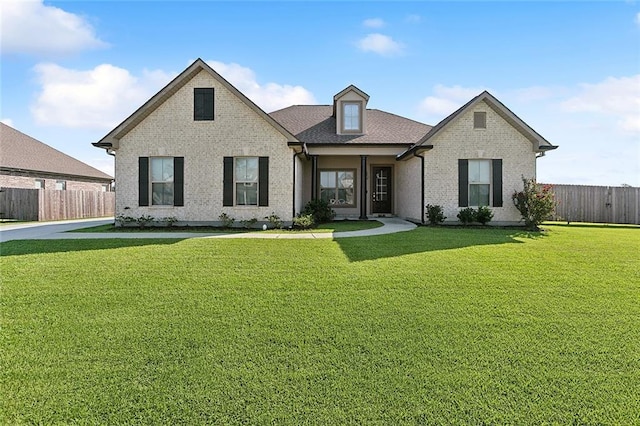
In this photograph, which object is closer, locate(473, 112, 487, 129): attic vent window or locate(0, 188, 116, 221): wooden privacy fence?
locate(473, 112, 487, 129): attic vent window

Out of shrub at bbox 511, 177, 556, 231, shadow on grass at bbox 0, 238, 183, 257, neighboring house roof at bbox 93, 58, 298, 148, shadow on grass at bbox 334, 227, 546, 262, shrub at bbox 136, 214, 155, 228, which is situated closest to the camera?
shadow on grass at bbox 334, 227, 546, 262

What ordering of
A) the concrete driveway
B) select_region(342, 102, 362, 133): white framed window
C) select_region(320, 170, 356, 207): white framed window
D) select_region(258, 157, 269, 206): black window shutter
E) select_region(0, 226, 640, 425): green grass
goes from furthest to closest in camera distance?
1. select_region(320, 170, 356, 207): white framed window
2. select_region(342, 102, 362, 133): white framed window
3. select_region(258, 157, 269, 206): black window shutter
4. the concrete driveway
5. select_region(0, 226, 640, 425): green grass

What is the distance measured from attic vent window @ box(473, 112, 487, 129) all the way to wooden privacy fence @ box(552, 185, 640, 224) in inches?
266

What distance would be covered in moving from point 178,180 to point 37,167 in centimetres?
1587

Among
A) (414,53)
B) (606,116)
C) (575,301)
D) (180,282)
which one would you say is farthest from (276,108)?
(575,301)

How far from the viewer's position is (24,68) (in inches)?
510

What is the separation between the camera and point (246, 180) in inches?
567

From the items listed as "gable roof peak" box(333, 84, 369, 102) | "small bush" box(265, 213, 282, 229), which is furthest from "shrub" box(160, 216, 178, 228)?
"gable roof peak" box(333, 84, 369, 102)

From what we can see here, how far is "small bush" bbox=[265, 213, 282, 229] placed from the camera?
14.1m

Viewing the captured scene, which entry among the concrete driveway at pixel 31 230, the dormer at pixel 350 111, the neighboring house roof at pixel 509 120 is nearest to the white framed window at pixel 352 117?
the dormer at pixel 350 111

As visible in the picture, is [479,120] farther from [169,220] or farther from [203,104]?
[169,220]

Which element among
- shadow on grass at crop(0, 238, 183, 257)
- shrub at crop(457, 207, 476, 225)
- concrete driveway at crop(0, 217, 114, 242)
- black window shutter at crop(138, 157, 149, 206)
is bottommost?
shadow on grass at crop(0, 238, 183, 257)

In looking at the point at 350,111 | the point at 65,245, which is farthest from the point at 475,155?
the point at 65,245

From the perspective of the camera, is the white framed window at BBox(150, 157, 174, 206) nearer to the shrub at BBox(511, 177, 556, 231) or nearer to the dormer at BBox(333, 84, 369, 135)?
the dormer at BBox(333, 84, 369, 135)
